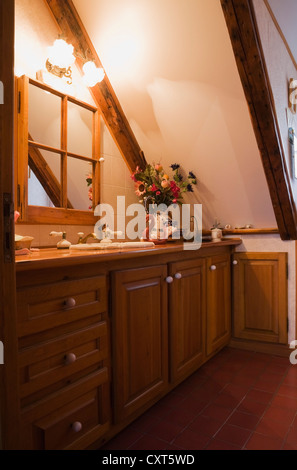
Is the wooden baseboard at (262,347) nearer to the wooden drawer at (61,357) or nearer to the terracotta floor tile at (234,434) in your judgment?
the terracotta floor tile at (234,434)

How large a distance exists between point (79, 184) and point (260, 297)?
1668 mm

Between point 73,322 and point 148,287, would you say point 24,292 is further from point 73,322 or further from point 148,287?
point 148,287

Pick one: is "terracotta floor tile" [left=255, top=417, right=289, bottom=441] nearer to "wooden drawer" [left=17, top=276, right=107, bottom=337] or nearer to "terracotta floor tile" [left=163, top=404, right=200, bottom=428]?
"terracotta floor tile" [left=163, top=404, right=200, bottom=428]

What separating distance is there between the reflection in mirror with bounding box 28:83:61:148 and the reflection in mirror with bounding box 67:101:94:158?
0.10 m

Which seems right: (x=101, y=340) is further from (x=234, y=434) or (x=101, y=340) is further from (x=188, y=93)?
(x=188, y=93)

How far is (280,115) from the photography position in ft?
6.93

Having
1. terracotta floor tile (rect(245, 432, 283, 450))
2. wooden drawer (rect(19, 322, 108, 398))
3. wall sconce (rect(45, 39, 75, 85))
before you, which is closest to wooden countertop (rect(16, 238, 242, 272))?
wooden drawer (rect(19, 322, 108, 398))

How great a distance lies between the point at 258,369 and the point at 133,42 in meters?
2.39

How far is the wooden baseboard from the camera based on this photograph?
2514mm

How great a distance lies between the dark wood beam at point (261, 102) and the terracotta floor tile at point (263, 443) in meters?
1.43

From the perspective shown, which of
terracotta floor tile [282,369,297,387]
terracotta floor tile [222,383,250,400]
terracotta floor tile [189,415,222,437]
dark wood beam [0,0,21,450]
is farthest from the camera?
terracotta floor tile [282,369,297,387]

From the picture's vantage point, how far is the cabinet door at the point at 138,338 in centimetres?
142

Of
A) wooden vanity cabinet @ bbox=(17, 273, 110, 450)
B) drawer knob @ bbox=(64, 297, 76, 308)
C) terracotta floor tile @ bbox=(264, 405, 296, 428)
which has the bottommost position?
terracotta floor tile @ bbox=(264, 405, 296, 428)

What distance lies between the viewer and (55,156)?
2.02 meters
